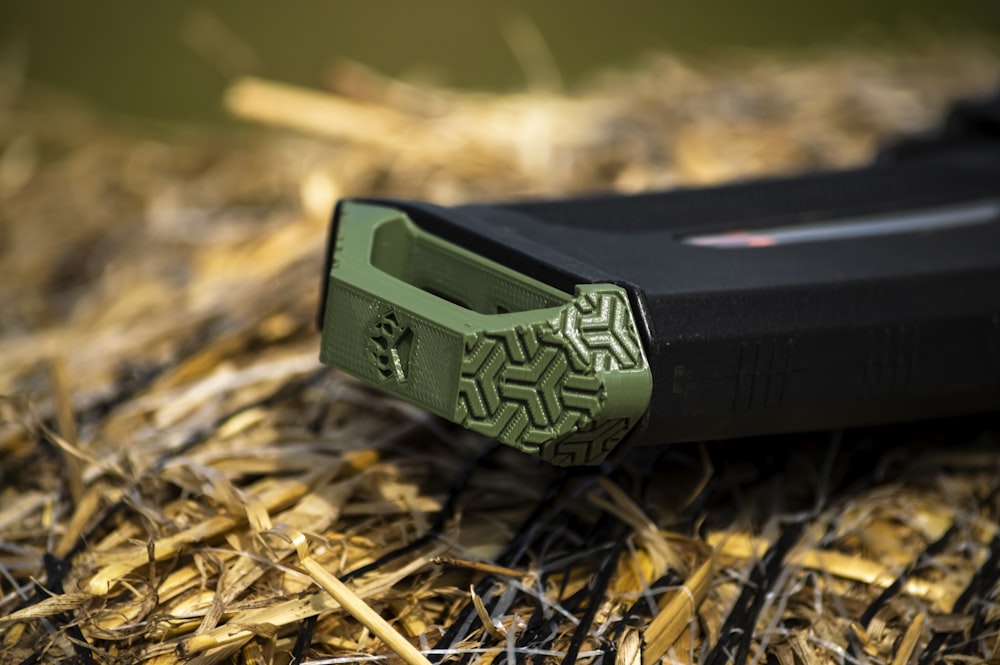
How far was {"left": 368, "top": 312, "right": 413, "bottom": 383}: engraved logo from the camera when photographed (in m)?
0.68

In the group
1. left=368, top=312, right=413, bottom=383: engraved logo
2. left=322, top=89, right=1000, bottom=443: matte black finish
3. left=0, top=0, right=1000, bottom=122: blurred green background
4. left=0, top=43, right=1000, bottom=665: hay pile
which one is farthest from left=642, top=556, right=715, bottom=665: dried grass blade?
left=0, top=0, right=1000, bottom=122: blurred green background

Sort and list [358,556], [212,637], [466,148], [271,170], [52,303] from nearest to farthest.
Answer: [212,637] → [358,556] → [52,303] → [466,148] → [271,170]

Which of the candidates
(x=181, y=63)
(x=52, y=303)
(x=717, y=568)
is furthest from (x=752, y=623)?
(x=181, y=63)

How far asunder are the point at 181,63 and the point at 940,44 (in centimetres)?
221

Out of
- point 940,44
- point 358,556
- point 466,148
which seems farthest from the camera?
point 940,44

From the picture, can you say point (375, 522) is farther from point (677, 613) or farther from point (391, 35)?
point (391, 35)

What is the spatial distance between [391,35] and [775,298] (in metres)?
3.02

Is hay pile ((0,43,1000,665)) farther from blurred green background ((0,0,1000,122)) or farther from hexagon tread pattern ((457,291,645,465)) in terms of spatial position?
blurred green background ((0,0,1000,122))

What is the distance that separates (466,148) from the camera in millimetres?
1499

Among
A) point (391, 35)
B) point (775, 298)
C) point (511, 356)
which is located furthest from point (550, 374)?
point (391, 35)

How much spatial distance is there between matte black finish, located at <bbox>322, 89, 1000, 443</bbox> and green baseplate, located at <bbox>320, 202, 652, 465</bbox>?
0.06 ft

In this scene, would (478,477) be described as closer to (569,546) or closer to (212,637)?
(569,546)

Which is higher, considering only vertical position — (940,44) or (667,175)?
(940,44)

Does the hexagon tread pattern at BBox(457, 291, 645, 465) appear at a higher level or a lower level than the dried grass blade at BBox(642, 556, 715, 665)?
higher
